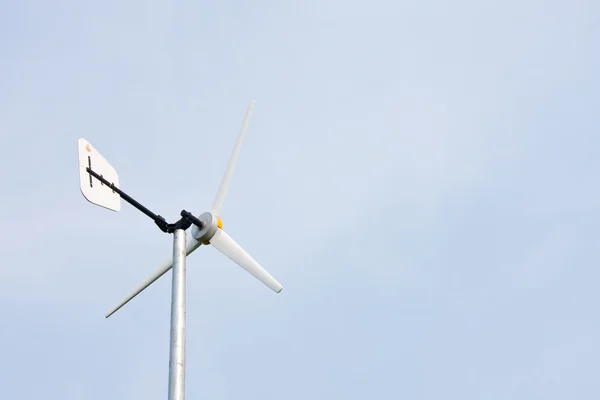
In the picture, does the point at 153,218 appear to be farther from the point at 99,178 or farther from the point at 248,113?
the point at 248,113

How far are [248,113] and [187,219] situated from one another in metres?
7.94

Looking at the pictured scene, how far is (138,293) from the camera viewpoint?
22062mm

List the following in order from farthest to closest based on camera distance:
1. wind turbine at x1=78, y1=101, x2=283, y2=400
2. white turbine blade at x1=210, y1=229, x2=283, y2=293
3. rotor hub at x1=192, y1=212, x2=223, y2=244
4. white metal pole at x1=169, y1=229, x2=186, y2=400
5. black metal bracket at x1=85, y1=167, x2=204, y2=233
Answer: white turbine blade at x1=210, y1=229, x2=283, y2=293
rotor hub at x1=192, y1=212, x2=223, y2=244
black metal bracket at x1=85, y1=167, x2=204, y2=233
wind turbine at x1=78, y1=101, x2=283, y2=400
white metal pole at x1=169, y1=229, x2=186, y2=400

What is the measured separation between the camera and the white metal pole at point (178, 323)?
14.5 m

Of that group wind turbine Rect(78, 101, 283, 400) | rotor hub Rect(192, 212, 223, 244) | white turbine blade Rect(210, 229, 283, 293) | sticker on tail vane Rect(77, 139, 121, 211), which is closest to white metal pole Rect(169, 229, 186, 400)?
wind turbine Rect(78, 101, 283, 400)

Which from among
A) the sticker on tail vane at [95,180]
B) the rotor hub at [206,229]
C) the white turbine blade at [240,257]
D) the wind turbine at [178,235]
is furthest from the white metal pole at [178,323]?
the white turbine blade at [240,257]

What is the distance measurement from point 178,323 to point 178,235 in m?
2.60

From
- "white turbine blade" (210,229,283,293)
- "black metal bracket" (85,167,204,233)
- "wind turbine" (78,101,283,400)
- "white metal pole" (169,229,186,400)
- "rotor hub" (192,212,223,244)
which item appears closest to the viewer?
"white metal pole" (169,229,186,400)

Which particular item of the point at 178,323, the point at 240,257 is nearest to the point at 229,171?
the point at 240,257

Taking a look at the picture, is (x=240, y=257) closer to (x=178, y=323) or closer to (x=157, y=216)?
(x=157, y=216)

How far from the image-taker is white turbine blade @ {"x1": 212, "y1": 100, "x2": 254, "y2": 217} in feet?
71.7

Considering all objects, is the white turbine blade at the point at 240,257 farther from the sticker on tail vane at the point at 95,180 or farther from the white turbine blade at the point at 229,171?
the sticker on tail vane at the point at 95,180

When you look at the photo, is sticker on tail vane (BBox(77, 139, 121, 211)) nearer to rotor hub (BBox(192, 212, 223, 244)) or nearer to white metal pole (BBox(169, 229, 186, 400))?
white metal pole (BBox(169, 229, 186, 400))

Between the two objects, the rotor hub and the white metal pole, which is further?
the rotor hub
